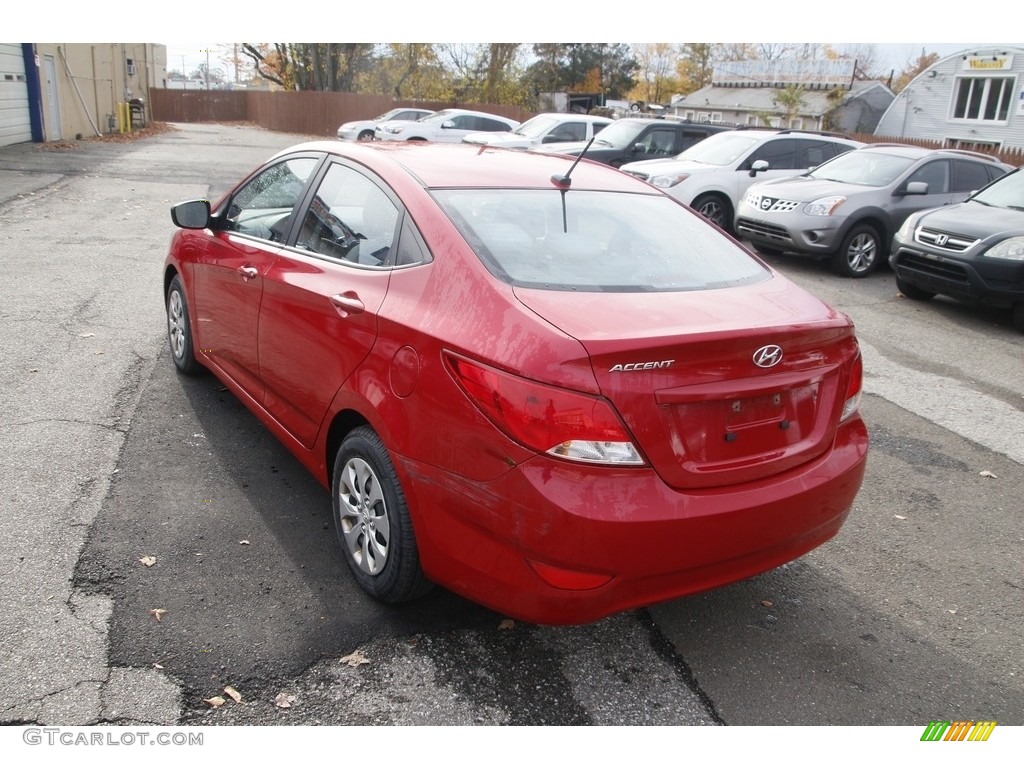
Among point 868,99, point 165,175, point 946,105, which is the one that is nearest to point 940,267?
point 165,175

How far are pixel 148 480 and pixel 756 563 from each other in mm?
2867

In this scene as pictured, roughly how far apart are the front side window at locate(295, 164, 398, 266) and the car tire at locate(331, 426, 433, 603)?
747 millimetres

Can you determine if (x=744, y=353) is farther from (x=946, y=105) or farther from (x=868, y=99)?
(x=868, y=99)

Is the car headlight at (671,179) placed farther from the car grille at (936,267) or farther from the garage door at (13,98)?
the garage door at (13,98)

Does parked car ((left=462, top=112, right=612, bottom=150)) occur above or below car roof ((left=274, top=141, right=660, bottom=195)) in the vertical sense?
above

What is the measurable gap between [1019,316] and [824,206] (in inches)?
125

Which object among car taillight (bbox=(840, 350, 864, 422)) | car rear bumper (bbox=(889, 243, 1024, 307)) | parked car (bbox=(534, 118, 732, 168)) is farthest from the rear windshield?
parked car (bbox=(534, 118, 732, 168))

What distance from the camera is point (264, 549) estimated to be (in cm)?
362

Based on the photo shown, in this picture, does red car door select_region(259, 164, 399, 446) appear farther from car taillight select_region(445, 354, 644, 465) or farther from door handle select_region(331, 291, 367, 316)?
car taillight select_region(445, 354, 644, 465)

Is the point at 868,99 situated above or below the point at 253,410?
above

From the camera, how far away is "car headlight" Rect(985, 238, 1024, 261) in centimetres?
823

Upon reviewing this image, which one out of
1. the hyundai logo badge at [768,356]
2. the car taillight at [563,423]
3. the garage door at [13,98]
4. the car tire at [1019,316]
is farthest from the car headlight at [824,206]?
the garage door at [13,98]

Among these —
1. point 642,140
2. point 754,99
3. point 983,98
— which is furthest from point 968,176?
point 754,99

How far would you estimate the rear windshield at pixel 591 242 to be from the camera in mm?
3086
